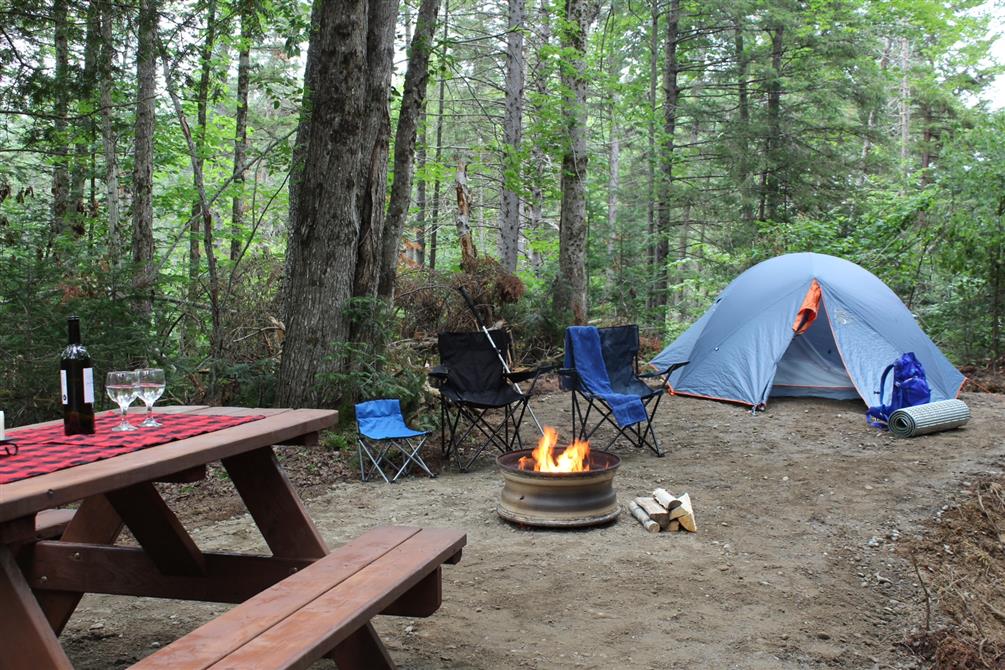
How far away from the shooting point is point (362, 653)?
7.46 ft

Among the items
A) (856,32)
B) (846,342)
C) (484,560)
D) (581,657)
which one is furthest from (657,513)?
(856,32)

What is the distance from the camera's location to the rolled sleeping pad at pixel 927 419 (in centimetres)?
625

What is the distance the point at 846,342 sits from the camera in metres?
7.50

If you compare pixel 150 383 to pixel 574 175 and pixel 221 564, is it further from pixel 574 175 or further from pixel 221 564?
pixel 574 175

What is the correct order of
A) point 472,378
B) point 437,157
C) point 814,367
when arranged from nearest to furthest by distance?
point 472,378 < point 814,367 < point 437,157

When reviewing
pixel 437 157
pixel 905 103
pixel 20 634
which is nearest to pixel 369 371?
pixel 20 634

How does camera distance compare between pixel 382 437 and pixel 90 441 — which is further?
pixel 382 437

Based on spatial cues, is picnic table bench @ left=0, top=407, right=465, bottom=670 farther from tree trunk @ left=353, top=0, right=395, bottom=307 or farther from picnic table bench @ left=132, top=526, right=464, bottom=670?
tree trunk @ left=353, top=0, right=395, bottom=307

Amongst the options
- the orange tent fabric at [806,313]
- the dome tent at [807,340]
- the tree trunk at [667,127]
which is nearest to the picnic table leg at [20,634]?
the dome tent at [807,340]

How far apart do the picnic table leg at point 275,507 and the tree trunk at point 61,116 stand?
3.82m

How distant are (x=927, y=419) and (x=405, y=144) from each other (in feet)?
15.7

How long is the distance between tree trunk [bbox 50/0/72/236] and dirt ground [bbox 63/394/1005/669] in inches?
112

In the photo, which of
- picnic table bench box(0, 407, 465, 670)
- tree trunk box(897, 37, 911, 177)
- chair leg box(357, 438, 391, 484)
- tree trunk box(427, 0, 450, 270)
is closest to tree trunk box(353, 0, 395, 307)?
chair leg box(357, 438, 391, 484)

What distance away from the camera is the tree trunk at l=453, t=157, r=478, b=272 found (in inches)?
367
